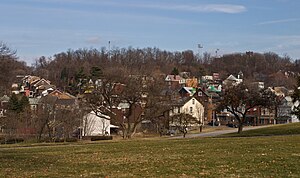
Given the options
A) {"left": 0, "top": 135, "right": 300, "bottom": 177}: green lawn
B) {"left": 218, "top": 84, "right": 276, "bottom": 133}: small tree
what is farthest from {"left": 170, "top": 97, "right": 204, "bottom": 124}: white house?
{"left": 0, "top": 135, "right": 300, "bottom": 177}: green lawn

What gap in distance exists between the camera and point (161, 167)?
13953mm

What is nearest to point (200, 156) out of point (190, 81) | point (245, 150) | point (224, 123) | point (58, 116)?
point (245, 150)

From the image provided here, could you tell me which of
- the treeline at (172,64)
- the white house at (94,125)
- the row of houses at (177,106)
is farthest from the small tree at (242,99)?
the treeline at (172,64)

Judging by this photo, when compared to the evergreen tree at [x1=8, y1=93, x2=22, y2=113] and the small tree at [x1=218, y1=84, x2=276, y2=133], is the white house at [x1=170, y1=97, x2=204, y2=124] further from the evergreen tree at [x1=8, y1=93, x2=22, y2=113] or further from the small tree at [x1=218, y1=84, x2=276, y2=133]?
the small tree at [x1=218, y1=84, x2=276, y2=133]

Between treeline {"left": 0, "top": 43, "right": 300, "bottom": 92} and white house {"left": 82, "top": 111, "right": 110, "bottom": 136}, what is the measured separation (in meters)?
44.6

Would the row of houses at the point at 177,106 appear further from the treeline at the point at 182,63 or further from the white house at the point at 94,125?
the treeline at the point at 182,63

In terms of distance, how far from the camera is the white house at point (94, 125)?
2121 inches

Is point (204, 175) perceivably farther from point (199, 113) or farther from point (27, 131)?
point (199, 113)

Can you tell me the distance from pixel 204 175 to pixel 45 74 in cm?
13346

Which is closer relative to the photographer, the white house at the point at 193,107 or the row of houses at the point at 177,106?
the row of houses at the point at 177,106

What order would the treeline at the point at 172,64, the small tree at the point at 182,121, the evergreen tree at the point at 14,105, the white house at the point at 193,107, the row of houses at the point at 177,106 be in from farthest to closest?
the treeline at the point at 172,64 → the white house at the point at 193,107 → the evergreen tree at the point at 14,105 → the row of houses at the point at 177,106 → the small tree at the point at 182,121

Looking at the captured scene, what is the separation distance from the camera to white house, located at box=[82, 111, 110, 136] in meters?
53.9

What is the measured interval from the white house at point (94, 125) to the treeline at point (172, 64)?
146 feet

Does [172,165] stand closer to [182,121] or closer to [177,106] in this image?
[182,121]
